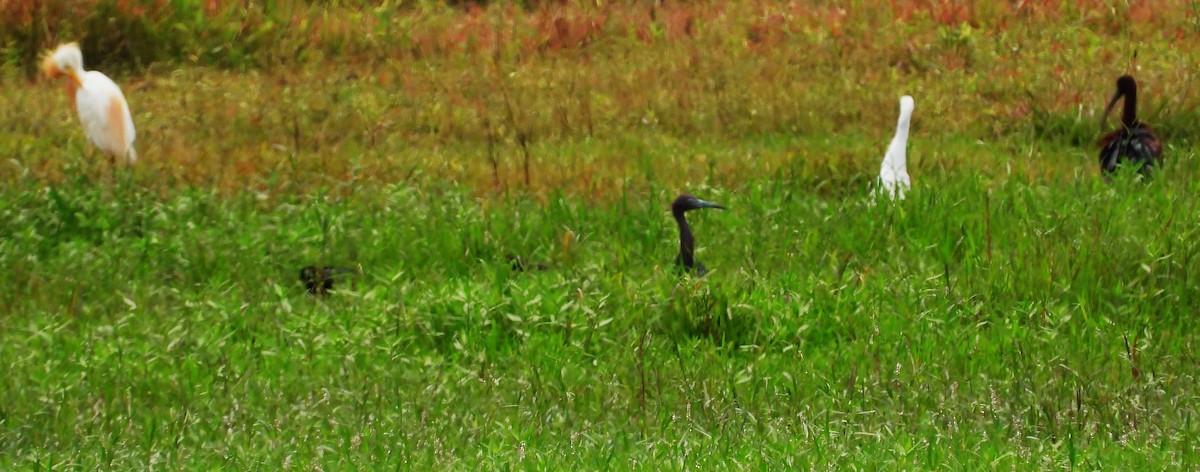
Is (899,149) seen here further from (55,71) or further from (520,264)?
(55,71)

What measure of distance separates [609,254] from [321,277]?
1452 millimetres

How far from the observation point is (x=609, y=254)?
787cm

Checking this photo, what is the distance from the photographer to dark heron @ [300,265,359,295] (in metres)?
7.68

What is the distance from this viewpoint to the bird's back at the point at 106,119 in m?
10.3

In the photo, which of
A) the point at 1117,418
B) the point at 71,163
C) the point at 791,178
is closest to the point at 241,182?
the point at 71,163

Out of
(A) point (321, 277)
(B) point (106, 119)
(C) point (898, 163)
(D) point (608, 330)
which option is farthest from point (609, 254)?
(B) point (106, 119)

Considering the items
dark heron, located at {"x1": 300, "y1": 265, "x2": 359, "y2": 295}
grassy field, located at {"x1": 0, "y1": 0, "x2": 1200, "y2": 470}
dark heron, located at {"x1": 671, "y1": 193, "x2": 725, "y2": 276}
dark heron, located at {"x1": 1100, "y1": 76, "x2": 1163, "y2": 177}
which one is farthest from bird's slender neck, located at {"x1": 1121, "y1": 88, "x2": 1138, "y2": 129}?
dark heron, located at {"x1": 300, "y1": 265, "x2": 359, "y2": 295}

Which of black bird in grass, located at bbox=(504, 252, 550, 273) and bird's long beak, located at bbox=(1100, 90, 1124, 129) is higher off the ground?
black bird in grass, located at bbox=(504, 252, 550, 273)

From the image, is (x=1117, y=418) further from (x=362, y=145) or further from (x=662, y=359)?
(x=362, y=145)

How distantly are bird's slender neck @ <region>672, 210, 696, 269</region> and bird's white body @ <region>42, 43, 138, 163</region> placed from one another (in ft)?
13.7

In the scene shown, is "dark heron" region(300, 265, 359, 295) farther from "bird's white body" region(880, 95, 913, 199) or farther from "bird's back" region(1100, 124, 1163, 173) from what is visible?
"bird's back" region(1100, 124, 1163, 173)

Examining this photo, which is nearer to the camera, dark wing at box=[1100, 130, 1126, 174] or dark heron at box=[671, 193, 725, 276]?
dark heron at box=[671, 193, 725, 276]

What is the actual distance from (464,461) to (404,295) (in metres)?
2.46

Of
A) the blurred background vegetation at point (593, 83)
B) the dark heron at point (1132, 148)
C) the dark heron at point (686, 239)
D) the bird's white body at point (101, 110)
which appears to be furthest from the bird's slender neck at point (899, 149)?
the bird's white body at point (101, 110)
